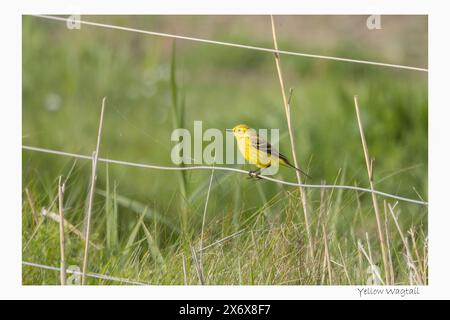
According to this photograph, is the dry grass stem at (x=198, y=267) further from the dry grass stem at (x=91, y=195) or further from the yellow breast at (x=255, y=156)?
the yellow breast at (x=255, y=156)

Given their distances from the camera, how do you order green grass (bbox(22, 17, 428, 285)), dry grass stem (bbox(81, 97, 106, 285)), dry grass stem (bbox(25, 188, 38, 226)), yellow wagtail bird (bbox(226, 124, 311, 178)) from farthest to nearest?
yellow wagtail bird (bbox(226, 124, 311, 178)) → dry grass stem (bbox(25, 188, 38, 226)) → green grass (bbox(22, 17, 428, 285)) → dry grass stem (bbox(81, 97, 106, 285))

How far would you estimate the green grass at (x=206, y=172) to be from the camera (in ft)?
9.38

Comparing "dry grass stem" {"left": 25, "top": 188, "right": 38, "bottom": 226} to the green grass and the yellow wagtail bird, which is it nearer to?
the green grass

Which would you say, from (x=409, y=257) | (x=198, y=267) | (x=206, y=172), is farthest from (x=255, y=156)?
(x=409, y=257)

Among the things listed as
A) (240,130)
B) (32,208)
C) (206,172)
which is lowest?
(32,208)

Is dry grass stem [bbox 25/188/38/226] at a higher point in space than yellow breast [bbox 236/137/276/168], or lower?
lower

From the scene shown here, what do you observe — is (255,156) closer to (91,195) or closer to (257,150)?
(257,150)

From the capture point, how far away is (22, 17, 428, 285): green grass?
286cm

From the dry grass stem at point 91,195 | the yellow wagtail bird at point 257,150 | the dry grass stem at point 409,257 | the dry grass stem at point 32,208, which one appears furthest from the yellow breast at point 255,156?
the dry grass stem at point 32,208

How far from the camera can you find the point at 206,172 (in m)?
3.23

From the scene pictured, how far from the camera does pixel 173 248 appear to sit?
2885mm

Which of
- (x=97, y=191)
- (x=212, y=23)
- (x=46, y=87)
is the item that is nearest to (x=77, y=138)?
(x=46, y=87)

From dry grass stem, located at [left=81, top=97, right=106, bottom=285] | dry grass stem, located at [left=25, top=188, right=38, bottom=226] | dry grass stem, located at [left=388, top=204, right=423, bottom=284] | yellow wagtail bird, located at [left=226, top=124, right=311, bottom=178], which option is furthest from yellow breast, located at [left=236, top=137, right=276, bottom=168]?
dry grass stem, located at [left=25, top=188, right=38, bottom=226]

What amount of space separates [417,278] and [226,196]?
78 cm
